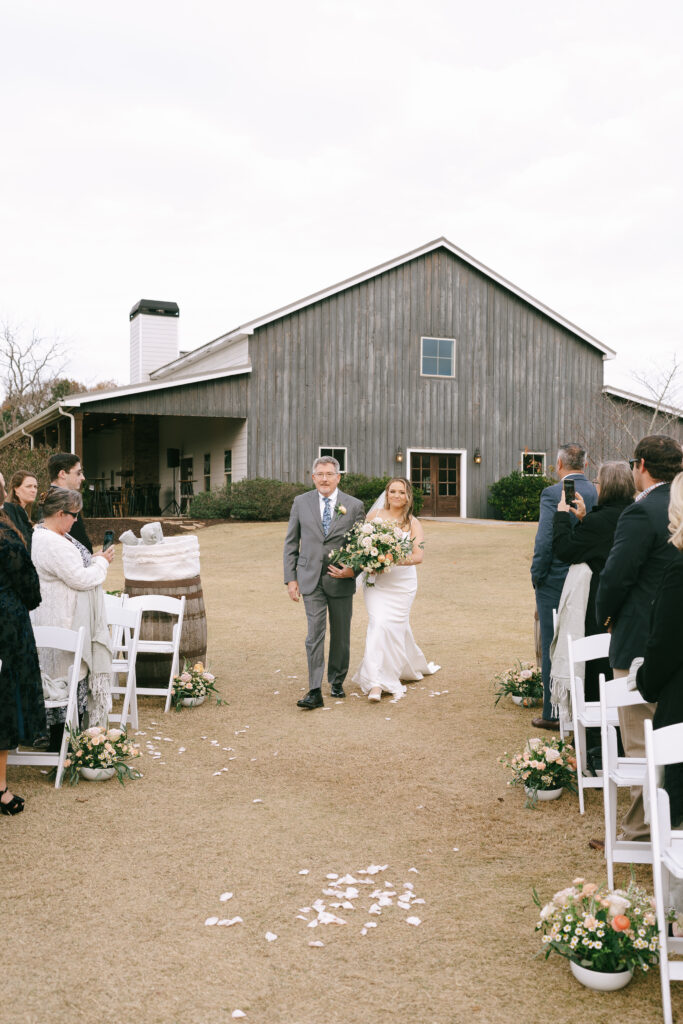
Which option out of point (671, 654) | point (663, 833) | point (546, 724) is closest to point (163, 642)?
point (546, 724)

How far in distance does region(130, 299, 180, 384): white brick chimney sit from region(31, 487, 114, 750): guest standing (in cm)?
2744

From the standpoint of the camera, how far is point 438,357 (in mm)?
27250

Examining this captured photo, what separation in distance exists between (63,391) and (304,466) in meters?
32.3

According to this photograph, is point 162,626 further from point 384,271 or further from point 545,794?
point 384,271

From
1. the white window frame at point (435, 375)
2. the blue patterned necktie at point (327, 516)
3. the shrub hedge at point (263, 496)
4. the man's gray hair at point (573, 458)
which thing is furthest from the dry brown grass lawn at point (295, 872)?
the white window frame at point (435, 375)

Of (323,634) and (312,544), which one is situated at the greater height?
(312,544)

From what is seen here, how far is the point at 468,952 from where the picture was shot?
3518 mm

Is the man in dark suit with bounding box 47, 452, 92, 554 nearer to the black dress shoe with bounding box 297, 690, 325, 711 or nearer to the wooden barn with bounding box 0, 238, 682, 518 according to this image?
the black dress shoe with bounding box 297, 690, 325, 711

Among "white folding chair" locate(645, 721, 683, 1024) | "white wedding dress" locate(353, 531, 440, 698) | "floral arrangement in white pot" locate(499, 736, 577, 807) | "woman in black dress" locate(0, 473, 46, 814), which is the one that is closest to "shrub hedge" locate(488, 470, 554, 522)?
"white wedding dress" locate(353, 531, 440, 698)

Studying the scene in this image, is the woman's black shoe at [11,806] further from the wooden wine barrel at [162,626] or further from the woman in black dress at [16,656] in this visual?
the wooden wine barrel at [162,626]

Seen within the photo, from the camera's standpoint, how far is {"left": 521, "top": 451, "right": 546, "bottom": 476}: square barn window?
92.4ft

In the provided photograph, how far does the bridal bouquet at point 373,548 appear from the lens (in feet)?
25.7

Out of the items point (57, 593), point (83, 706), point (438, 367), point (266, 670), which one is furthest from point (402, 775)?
point (438, 367)

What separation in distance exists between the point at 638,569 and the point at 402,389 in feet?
74.9
